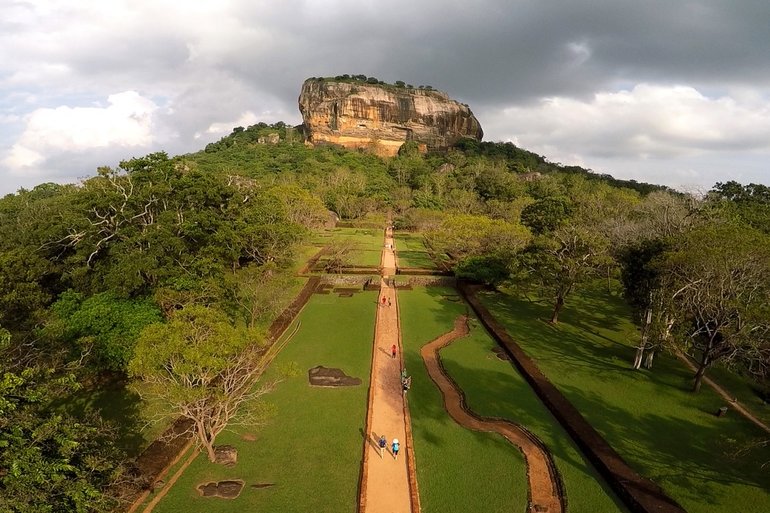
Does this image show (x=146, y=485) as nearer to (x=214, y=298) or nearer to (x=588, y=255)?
(x=214, y=298)

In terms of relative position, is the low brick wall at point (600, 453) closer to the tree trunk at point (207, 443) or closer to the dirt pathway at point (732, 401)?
the dirt pathway at point (732, 401)

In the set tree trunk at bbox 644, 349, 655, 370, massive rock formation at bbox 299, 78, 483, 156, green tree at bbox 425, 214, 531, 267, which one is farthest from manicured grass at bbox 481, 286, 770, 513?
massive rock formation at bbox 299, 78, 483, 156

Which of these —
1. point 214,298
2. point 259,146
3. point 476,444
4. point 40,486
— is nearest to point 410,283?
point 214,298

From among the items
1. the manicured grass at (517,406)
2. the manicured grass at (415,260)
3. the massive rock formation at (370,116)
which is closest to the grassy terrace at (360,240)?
the manicured grass at (415,260)

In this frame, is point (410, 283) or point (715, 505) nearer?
point (715, 505)

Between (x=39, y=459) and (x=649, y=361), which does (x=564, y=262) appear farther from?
(x=39, y=459)

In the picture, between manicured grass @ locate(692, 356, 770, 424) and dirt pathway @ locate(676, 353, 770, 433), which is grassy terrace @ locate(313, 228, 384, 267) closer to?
dirt pathway @ locate(676, 353, 770, 433)
